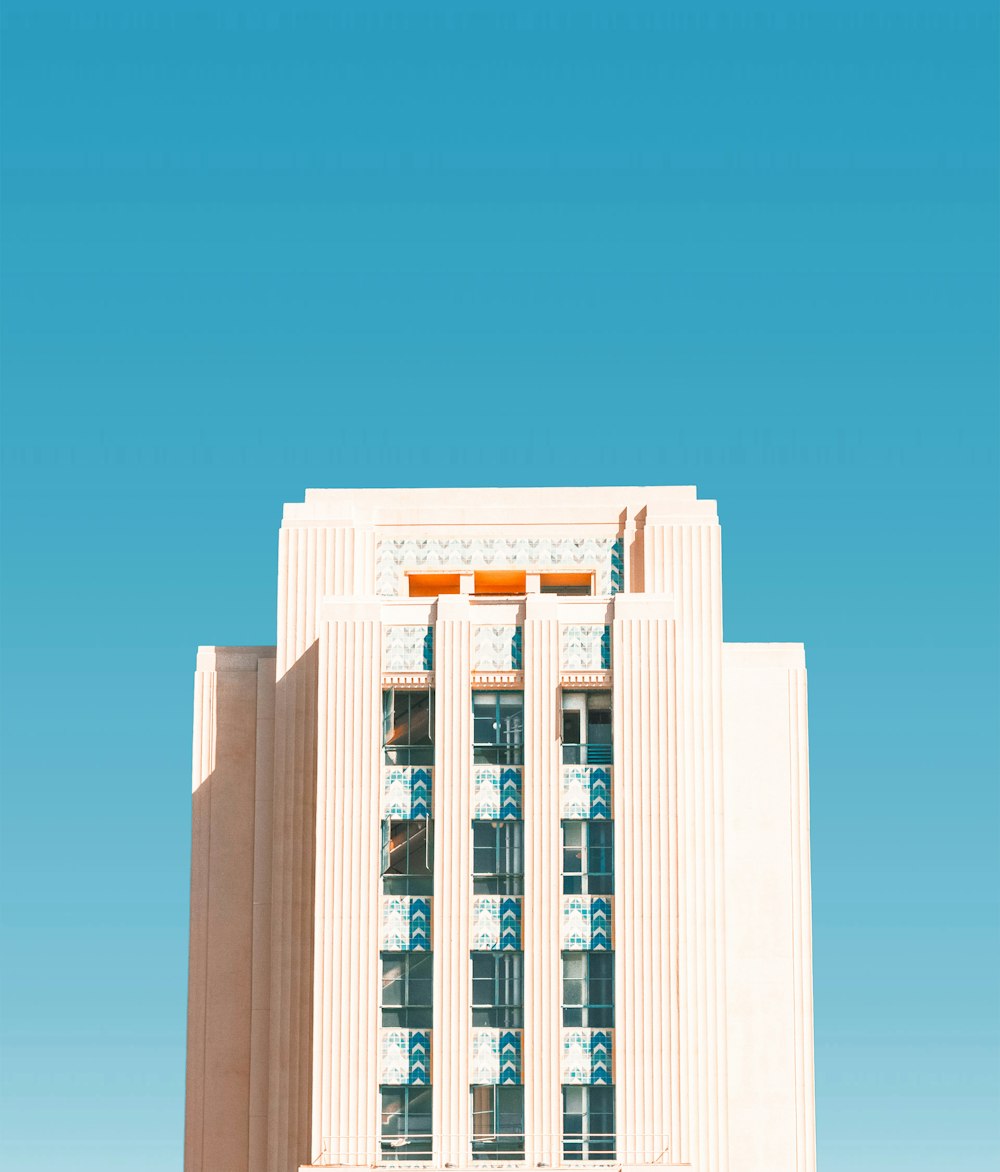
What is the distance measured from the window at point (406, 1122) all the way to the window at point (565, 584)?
56.4ft

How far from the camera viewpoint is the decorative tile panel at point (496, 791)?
234 ft

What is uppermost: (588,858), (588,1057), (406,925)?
(588,858)

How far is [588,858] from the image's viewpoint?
233ft

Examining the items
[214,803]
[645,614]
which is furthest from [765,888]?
[214,803]

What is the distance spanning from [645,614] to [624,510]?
23.7ft

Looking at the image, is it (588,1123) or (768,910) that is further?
(768,910)

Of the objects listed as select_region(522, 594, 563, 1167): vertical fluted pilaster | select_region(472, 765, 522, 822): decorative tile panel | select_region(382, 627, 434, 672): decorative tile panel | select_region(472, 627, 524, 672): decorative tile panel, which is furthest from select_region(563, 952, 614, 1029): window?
select_region(382, 627, 434, 672): decorative tile panel

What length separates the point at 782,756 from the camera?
3051 inches

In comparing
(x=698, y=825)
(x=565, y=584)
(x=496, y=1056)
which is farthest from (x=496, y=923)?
(x=565, y=584)

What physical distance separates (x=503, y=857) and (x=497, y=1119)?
7.23 m

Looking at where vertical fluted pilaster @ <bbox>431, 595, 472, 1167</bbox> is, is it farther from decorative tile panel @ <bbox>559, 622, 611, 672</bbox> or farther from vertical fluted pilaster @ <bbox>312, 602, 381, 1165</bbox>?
decorative tile panel @ <bbox>559, 622, 611, 672</bbox>

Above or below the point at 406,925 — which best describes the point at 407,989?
below

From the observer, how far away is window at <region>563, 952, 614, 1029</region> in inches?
2749

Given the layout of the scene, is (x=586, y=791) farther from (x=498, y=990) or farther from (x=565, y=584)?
(x=565, y=584)
